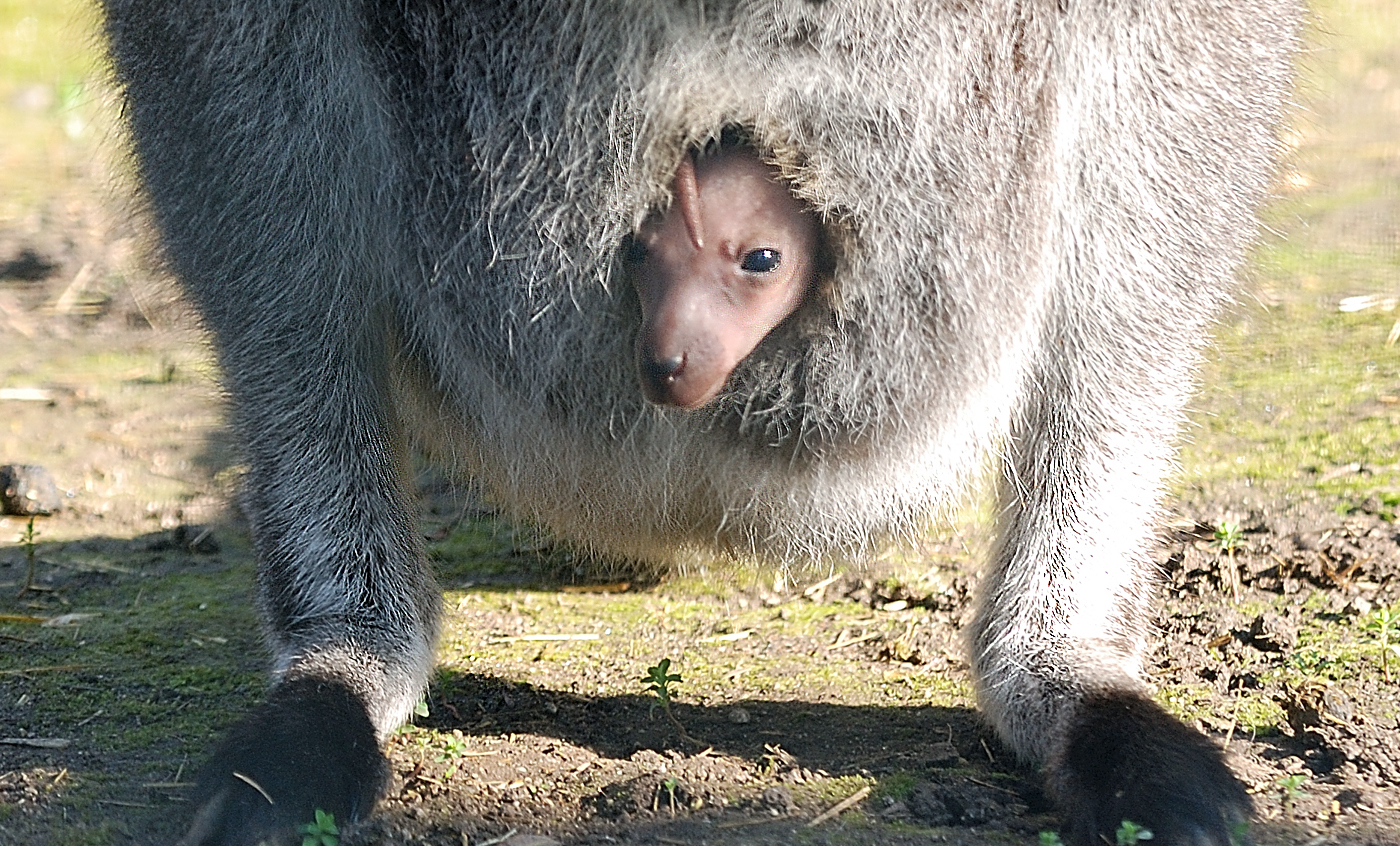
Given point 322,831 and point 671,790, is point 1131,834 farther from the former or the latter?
point 322,831

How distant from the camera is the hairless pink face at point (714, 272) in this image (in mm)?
2166

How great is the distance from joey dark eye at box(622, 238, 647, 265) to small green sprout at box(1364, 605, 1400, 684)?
1.48 metres

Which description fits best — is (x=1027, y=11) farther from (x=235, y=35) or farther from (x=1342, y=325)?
(x=1342, y=325)

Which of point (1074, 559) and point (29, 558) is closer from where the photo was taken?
point (1074, 559)

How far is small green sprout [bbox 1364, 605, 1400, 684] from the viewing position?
2.85 meters

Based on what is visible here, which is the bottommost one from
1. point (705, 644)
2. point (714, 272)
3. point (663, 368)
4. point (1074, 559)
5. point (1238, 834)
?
point (705, 644)

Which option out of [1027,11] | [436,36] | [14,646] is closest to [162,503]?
[14,646]

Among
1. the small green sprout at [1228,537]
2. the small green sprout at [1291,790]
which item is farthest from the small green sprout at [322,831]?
the small green sprout at [1228,537]

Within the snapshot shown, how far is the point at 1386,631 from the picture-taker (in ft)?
9.57

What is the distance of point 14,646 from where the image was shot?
3168 millimetres

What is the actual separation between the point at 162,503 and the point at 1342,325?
3240mm

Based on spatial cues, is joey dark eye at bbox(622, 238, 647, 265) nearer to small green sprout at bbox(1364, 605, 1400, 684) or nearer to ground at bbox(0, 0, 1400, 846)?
ground at bbox(0, 0, 1400, 846)

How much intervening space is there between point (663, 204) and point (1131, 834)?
104 centimetres

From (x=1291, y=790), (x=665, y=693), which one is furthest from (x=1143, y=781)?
(x=665, y=693)
